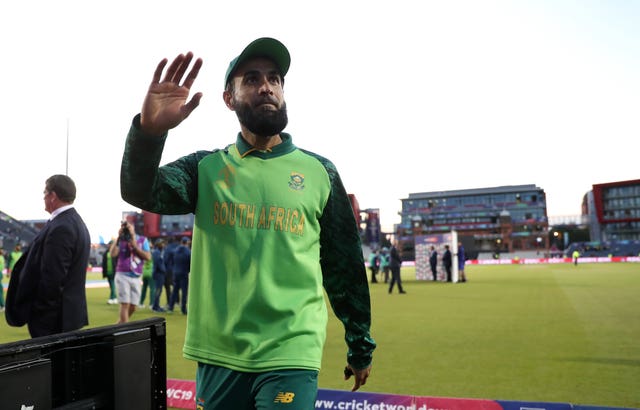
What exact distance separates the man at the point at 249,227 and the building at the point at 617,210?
10532 cm

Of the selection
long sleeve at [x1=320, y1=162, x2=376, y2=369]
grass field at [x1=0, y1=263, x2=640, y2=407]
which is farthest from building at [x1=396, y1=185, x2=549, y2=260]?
long sleeve at [x1=320, y1=162, x2=376, y2=369]

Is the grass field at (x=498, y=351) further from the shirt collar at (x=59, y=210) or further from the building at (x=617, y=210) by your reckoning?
the building at (x=617, y=210)

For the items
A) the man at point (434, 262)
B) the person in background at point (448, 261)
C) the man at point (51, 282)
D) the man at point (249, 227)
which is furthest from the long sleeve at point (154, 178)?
the man at point (434, 262)

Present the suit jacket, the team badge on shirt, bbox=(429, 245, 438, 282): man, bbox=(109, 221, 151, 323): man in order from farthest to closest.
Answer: bbox=(429, 245, 438, 282): man
bbox=(109, 221, 151, 323): man
the suit jacket
the team badge on shirt

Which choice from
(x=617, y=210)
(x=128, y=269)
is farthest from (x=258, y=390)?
(x=617, y=210)

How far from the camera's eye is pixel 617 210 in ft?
342

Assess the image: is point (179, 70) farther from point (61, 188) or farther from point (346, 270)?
point (61, 188)

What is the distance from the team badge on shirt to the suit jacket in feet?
8.24

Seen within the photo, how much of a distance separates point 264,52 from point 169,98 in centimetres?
60

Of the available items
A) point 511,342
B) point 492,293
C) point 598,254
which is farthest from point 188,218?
point 511,342

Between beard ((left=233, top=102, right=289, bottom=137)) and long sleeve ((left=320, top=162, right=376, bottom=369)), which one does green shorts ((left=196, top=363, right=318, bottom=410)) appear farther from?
beard ((left=233, top=102, right=289, bottom=137))

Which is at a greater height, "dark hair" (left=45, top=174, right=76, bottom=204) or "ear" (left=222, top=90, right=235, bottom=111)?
"ear" (left=222, top=90, right=235, bottom=111)

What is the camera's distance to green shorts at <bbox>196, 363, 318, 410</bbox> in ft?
5.91

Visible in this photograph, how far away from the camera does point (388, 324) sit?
1006 centimetres
